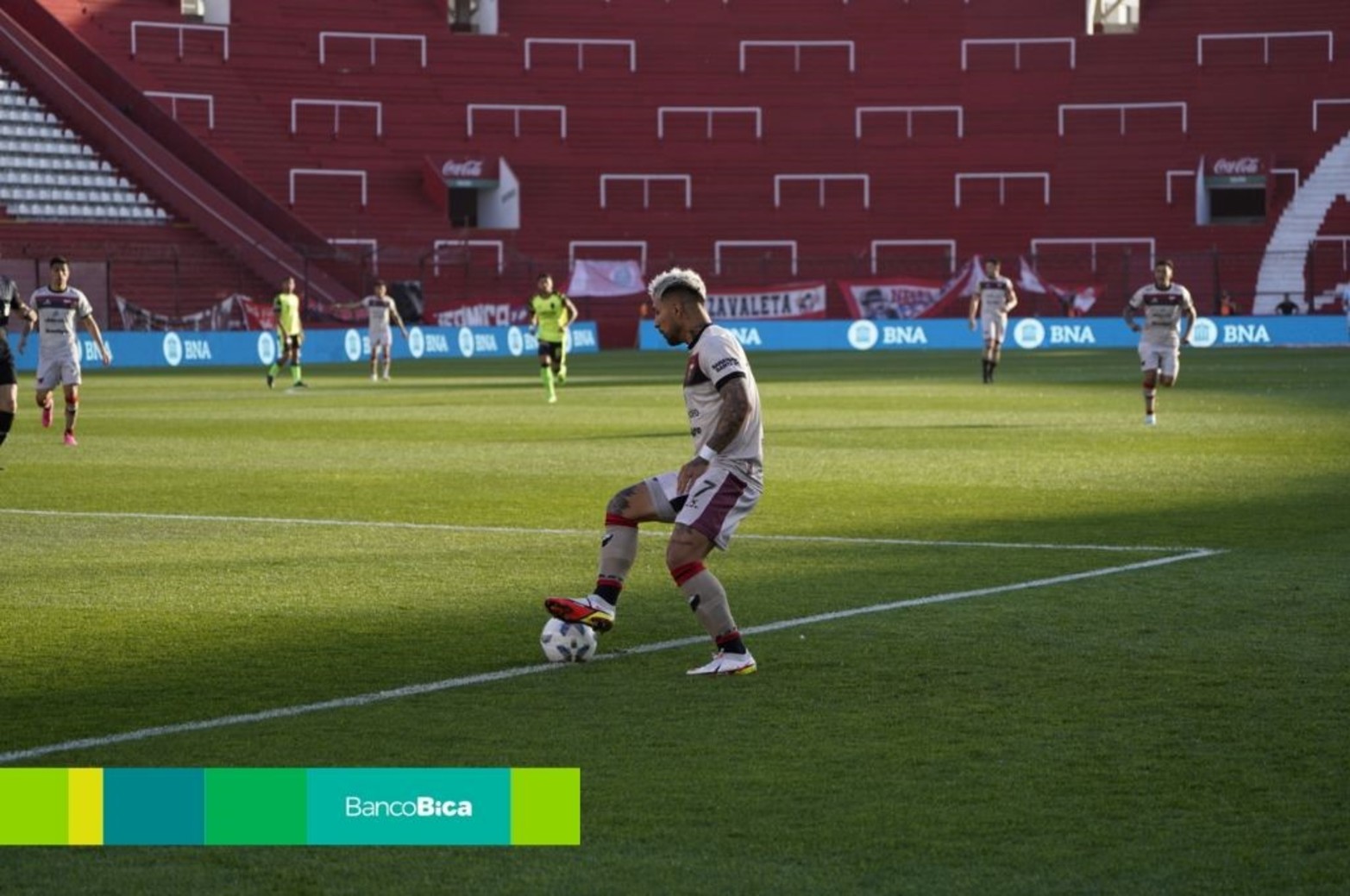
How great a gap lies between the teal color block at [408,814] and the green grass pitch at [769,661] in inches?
2.5

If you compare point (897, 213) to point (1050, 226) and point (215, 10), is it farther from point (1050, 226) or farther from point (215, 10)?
point (215, 10)

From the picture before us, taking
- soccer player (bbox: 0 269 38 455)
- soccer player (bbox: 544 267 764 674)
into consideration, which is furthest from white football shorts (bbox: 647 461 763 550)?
soccer player (bbox: 0 269 38 455)

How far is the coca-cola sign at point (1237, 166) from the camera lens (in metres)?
67.6

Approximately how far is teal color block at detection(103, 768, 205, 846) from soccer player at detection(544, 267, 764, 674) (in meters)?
2.83

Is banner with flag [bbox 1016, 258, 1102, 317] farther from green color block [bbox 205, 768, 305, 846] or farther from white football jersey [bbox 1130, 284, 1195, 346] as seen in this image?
green color block [bbox 205, 768, 305, 846]

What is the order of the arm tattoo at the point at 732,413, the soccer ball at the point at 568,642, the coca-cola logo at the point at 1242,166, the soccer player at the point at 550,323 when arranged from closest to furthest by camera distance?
the arm tattoo at the point at 732,413
the soccer ball at the point at 568,642
the soccer player at the point at 550,323
the coca-cola logo at the point at 1242,166

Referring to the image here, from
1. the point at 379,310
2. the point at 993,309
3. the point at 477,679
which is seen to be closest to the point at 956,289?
the point at 379,310

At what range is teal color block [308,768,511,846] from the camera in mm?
6199

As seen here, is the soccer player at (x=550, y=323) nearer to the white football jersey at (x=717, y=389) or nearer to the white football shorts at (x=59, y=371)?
the white football shorts at (x=59, y=371)

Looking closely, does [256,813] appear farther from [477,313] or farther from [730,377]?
[477,313]

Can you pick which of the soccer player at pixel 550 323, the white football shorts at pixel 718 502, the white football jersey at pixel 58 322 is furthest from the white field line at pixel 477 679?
the soccer player at pixel 550 323

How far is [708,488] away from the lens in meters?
9.25

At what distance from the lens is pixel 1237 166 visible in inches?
2667

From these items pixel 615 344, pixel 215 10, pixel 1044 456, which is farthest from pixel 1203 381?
pixel 215 10
